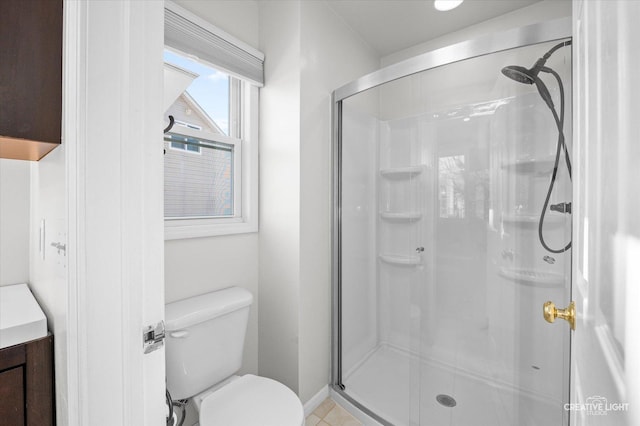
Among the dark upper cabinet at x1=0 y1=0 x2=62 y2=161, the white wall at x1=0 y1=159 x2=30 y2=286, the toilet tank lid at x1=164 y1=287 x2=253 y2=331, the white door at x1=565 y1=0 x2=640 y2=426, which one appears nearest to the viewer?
the white door at x1=565 y1=0 x2=640 y2=426

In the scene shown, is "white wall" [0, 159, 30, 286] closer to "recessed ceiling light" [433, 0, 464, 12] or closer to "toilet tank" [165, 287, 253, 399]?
"toilet tank" [165, 287, 253, 399]

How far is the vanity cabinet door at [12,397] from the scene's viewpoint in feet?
2.28

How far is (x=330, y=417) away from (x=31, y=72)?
1.94m

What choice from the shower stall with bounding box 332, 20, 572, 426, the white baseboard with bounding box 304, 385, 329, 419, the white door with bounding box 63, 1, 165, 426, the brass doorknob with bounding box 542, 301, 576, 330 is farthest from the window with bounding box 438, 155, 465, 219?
the white door with bounding box 63, 1, 165, 426

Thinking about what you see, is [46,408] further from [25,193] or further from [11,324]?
[25,193]

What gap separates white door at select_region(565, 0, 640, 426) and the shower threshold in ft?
3.39

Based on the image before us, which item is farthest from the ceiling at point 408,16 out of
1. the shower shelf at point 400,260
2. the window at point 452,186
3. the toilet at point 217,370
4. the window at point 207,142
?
the toilet at point 217,370

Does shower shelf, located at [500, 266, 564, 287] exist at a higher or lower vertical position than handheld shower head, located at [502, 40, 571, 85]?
lower

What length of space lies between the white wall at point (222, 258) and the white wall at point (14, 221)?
1.62 feet

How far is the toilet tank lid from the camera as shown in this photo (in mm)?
1163

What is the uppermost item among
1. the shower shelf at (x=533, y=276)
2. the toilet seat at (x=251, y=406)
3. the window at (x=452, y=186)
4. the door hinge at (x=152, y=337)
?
the window at (x=452, y=186)

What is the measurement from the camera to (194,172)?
59.9 inches

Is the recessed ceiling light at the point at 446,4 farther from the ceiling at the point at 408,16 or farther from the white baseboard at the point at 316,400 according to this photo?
the white baseboard at the point at 316,400

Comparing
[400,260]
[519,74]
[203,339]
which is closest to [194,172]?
[203,339]
